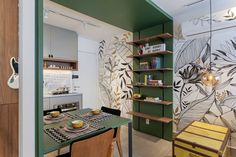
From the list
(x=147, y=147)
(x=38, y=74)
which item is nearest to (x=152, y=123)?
(x=147, y=147)

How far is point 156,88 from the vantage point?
10.4ft

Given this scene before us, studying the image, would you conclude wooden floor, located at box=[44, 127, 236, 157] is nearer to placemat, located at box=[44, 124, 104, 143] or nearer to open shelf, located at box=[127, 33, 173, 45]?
placemat, located at box=[44, 124, 104, 143]

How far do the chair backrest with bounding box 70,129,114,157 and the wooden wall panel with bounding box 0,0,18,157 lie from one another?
0.45 metres

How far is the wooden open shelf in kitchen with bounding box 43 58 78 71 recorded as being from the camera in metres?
3.59

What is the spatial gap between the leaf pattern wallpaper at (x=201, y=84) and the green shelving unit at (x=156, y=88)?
138 millimetres

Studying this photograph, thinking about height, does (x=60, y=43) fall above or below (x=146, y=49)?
above

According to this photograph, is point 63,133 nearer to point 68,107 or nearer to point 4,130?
point 4,130

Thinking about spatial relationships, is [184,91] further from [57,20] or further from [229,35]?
[57,20]

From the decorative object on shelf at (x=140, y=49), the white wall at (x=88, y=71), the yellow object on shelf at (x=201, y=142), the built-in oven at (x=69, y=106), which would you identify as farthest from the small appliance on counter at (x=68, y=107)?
the yellow object on shelf at (x=201, y=142)

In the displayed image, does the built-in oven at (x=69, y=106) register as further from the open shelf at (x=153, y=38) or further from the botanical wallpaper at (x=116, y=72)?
the open shelf at (x=153, y=38)

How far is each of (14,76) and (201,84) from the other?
8.92 ft

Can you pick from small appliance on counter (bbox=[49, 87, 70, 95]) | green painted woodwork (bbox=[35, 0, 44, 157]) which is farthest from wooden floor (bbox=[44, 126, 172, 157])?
green painted woodwork (bbox=[35, 0, 44, 157])

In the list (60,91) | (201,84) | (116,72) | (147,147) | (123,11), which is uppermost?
(123,11)

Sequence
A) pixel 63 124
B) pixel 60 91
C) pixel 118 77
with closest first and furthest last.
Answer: pixel 63 124 → pixel 60 91 → pixel 118 77
